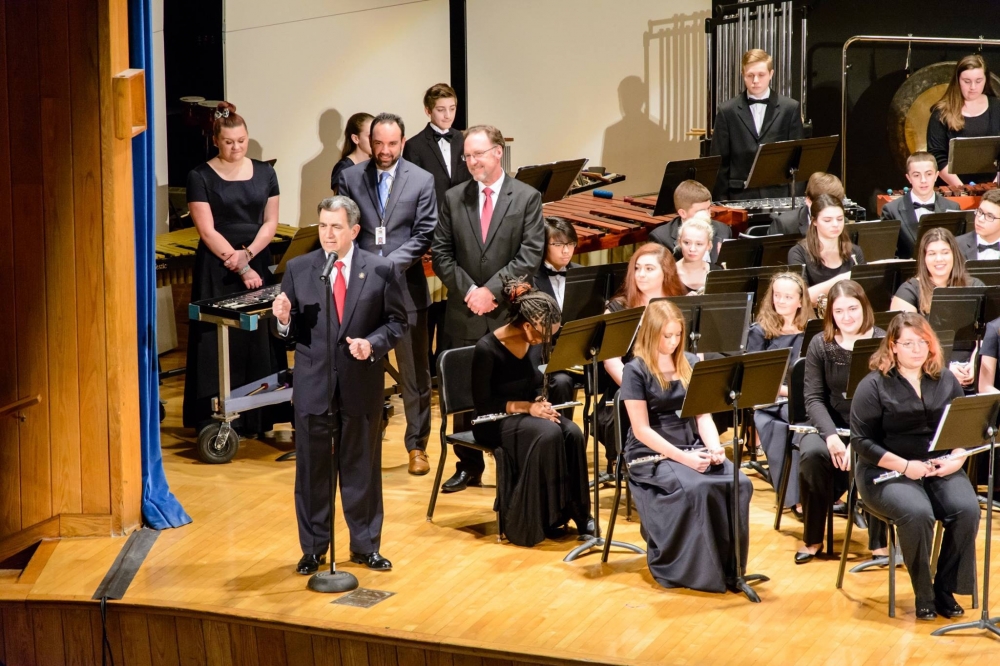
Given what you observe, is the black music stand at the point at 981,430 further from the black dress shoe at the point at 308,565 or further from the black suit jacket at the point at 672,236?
the black dress shoe at the point at 308,565

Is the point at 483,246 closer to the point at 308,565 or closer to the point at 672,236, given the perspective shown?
→ the point at 672,236

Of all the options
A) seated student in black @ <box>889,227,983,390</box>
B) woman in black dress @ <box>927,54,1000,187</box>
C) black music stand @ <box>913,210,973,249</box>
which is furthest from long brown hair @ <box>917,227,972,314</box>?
woman in black dress @ <box>927,54,1000,187</box>

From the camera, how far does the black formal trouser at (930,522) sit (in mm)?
4566

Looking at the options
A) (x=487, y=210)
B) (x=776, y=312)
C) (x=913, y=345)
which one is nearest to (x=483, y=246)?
(x=487, y=210)

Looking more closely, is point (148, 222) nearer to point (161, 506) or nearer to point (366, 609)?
point (161, 506)

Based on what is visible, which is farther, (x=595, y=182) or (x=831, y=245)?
(x=595, y=182)

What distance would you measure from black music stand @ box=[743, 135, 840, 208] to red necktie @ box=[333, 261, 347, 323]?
117 inches

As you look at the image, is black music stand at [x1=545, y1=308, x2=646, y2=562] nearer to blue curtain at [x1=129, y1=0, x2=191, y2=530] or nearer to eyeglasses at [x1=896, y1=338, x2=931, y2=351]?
eyeglasses at [x1=896, y1=338, x2=931, y2=351]

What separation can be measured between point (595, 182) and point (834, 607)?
424 centimetres

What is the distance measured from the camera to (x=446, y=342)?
5.96m

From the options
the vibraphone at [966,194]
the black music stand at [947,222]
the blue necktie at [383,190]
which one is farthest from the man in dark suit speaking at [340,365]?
the vibraphone at [966,194]

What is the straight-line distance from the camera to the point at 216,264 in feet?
20.8

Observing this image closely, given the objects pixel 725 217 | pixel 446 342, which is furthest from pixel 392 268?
pixel 725 217

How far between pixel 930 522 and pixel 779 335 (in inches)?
52.7
